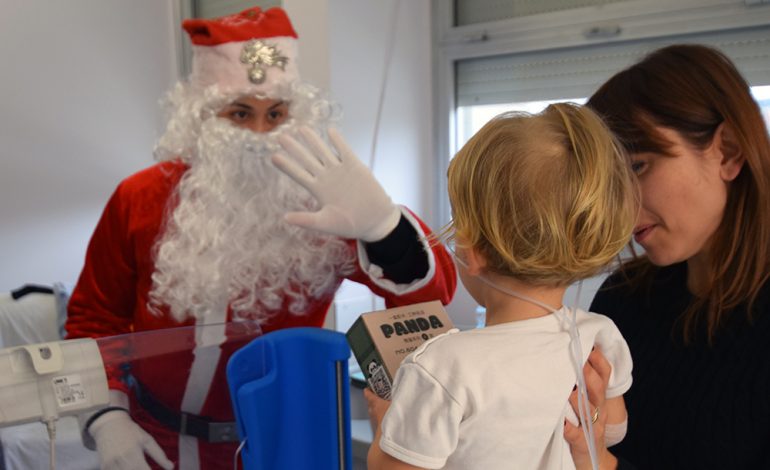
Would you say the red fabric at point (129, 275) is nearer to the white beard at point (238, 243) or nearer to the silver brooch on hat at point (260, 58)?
the white beard at point (238, 243)

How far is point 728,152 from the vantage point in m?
0.98

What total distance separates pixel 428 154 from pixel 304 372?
196 cm

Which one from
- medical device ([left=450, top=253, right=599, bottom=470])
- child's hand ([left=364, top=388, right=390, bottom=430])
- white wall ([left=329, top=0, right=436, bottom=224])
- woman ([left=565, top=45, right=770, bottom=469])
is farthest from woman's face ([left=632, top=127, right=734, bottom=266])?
white wall ([left=329, top=0, right=436, bottom=224])

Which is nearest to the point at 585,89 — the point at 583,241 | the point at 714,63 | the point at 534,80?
the point at 534,80

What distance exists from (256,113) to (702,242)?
3.38ft

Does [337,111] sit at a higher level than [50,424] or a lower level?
higher

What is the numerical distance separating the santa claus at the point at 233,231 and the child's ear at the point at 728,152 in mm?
579

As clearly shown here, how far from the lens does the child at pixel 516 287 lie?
2.32 feet

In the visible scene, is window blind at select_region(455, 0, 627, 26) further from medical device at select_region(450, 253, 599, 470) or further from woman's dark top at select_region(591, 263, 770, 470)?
medical device at select_region(450, 253, 599, 470)

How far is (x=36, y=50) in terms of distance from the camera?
299cm

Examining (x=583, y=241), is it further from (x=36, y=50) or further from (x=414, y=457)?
(x=36, y=50)

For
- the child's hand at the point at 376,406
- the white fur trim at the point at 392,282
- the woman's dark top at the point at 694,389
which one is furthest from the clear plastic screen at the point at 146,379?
the woman's dark top at the point at 694,389

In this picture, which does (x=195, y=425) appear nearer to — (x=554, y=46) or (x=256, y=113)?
(x=256, y=113)

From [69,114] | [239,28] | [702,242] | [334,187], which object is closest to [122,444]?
[334,187]
